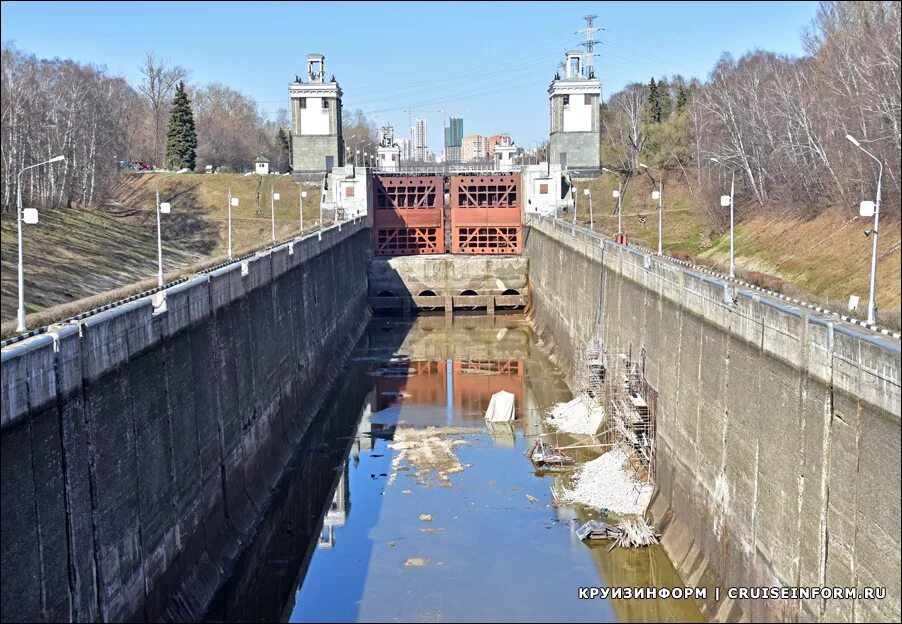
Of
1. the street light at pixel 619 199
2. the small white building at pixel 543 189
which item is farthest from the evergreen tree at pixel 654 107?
the small white building at pixel 543 189

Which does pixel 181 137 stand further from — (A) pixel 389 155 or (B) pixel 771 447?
(B) pixel 771 447

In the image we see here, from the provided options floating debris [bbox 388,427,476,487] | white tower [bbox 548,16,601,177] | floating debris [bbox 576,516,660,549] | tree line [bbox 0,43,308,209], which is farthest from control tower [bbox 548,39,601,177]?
floating debris [bbox 576,516,660,549]

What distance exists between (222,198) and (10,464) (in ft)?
218

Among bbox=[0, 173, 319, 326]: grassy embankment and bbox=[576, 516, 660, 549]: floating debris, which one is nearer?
bbox=[576, 516, 660, 549]: floating debris

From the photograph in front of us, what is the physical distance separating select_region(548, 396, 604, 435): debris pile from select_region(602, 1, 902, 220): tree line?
33.3 ft

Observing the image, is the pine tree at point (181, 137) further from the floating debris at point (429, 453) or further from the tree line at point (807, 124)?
the floating debris at point (429, 453)

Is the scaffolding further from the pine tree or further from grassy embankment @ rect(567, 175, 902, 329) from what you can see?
the pine tree

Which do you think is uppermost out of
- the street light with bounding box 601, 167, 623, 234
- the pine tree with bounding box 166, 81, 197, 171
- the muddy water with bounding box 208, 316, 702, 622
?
the pine tree with bounding box 166, 81, 197, 171

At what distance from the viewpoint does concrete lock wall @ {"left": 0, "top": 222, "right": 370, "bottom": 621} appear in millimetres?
14172

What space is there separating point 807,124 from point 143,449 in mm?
30848

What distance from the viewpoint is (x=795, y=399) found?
57.1 feet

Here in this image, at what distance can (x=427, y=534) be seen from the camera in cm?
2531

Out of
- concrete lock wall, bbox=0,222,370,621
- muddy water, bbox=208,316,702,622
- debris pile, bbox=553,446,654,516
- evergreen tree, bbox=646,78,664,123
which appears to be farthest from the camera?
evergreen tree, bbox=646,78,664,123

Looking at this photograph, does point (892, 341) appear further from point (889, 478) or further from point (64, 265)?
point (64, 265)
